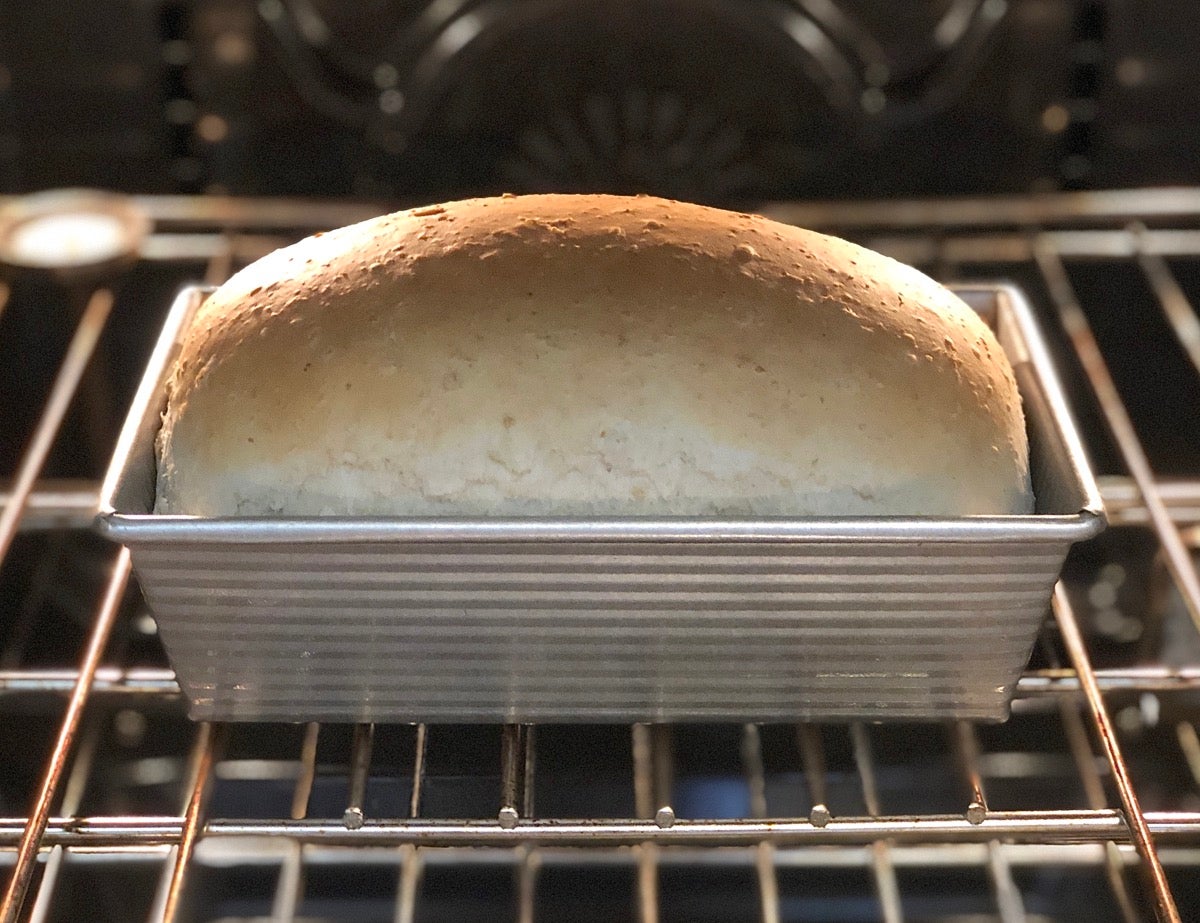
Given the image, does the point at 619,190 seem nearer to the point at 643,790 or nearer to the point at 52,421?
the point at 52,421

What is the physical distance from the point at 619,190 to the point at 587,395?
795mm

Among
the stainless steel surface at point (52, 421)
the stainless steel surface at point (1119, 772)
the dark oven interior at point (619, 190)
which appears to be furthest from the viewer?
the stainless steel surface at point (52, 421)

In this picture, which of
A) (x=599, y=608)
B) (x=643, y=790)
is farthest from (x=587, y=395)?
(x=643, y=790)

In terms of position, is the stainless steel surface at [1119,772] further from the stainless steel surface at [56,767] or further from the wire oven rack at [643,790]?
the stainless steel surface at [56,767]

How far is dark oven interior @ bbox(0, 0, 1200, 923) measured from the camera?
0.80m

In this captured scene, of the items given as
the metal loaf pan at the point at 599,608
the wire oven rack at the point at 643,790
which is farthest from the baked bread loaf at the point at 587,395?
the wire oven rack at the point at 643,790

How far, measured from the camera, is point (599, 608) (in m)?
0.72

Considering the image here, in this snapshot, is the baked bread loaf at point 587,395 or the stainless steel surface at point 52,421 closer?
the baked bread loaf at point 587,395

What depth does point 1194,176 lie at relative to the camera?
159 centimetres

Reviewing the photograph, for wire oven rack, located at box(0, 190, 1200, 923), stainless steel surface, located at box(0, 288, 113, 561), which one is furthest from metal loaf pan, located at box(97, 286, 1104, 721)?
stainless steel surface, located at box(0, 288, 113, 561)

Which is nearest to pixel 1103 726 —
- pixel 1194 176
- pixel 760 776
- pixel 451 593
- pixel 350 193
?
pixel 760 776

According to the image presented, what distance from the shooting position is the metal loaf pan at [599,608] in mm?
681

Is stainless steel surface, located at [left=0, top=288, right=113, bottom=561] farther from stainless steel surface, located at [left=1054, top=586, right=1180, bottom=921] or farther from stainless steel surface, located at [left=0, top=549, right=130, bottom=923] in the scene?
stainless steel surface, located at [left=1054, top=586, right=1180, bottom=921]

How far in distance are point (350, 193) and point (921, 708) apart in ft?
3.64
